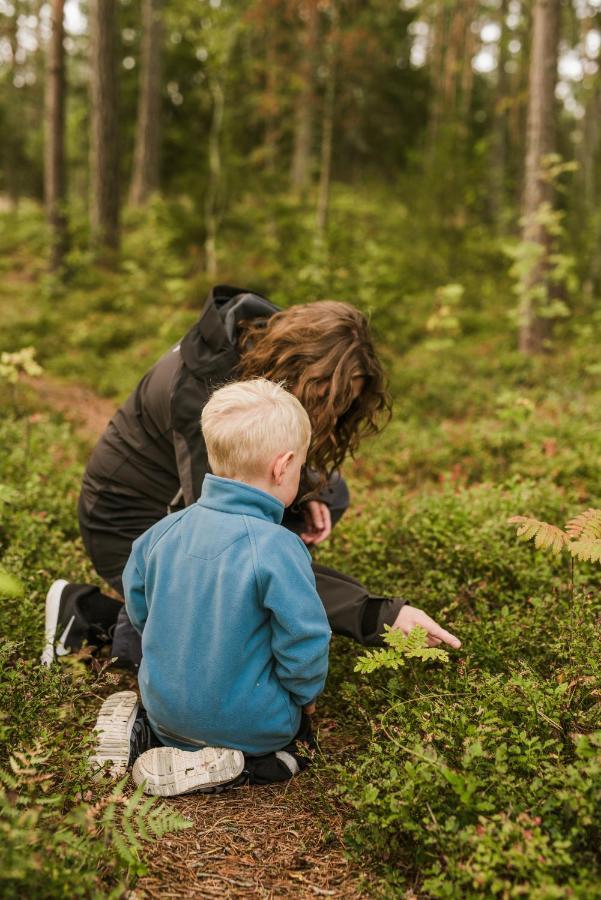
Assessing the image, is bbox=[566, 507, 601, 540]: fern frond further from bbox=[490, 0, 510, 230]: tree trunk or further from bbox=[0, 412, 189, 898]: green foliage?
bbox=[490, 0, 510, 230]: tree trunk

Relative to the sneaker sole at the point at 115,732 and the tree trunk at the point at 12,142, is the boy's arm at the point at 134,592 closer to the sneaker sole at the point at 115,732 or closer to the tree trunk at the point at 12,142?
the sneaker sole at the point at 115,732

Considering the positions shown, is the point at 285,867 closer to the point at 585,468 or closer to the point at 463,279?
the point at 585,468

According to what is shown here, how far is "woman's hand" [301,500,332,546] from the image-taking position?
11.9 feet

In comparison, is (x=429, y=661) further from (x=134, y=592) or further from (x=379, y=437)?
(x=379, y=437)

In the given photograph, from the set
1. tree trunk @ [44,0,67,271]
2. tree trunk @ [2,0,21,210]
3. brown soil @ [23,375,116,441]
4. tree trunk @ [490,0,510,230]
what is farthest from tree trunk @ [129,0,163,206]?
brown soil @ [23,375,116,441]

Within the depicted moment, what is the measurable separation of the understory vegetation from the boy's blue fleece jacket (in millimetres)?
347

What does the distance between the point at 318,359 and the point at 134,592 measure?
1268mm

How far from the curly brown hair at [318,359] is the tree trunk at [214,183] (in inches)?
338

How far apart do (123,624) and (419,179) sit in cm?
1307

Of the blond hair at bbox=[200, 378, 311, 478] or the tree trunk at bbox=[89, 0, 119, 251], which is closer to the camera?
the blond hair at bbox=[200, 378, 311, 478]

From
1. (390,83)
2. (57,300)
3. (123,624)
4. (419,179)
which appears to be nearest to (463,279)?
(419,179)

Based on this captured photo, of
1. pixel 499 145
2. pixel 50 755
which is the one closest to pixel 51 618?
pixel 50 755

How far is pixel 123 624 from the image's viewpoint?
327 centimetres

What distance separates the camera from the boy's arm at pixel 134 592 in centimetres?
277
